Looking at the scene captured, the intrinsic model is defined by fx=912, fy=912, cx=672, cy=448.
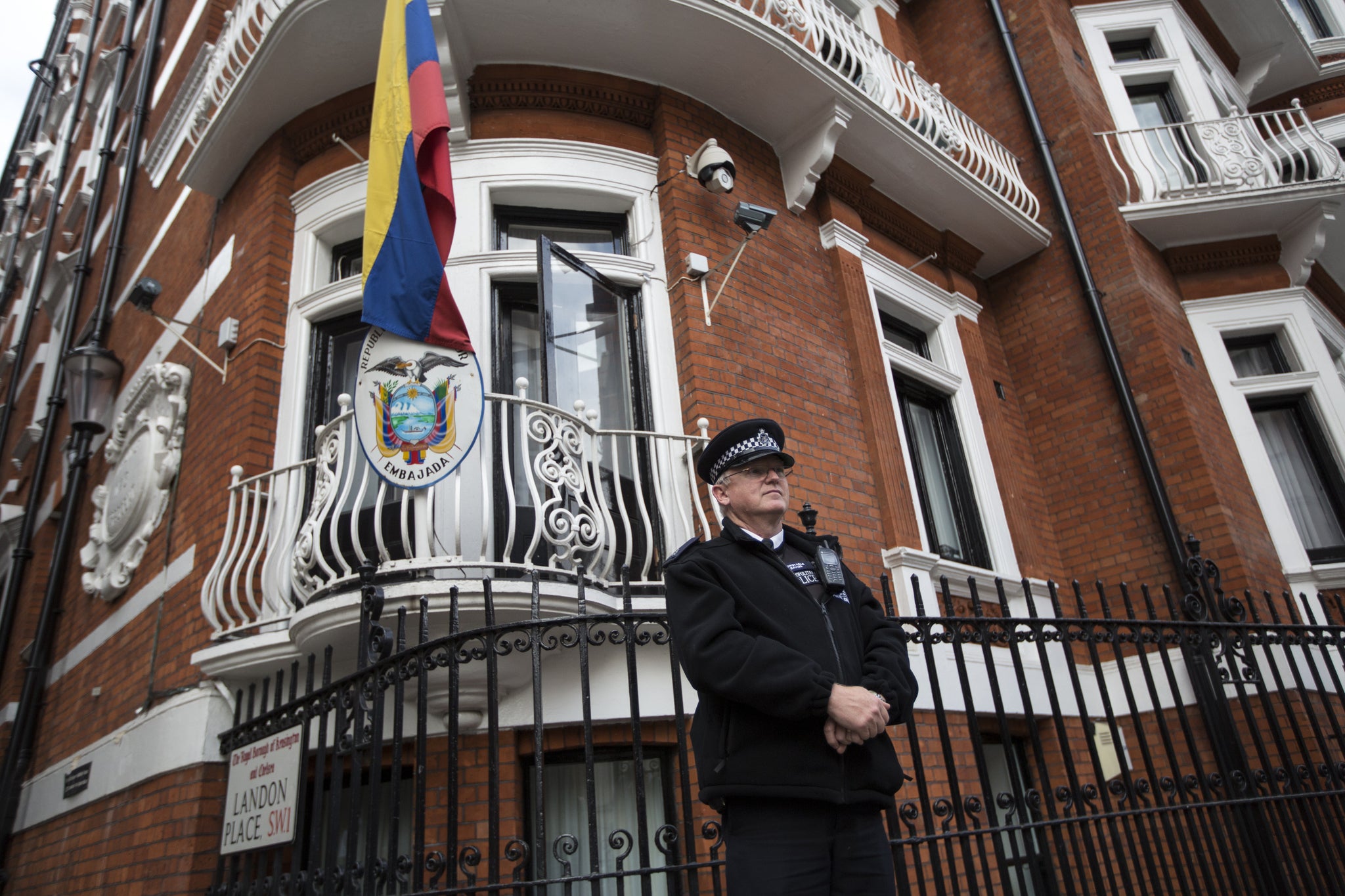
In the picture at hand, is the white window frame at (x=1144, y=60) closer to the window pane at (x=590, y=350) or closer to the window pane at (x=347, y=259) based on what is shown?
the window pane at (x=590, y=350)

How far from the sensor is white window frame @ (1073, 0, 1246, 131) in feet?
33.4

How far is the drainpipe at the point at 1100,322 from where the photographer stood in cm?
749

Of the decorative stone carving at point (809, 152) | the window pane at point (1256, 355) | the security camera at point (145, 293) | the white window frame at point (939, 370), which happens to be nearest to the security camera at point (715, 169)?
the decorative stone carving at point (809, 152)

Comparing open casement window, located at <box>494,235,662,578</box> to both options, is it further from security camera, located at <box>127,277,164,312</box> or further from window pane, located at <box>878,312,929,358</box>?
window pane, located at <box>878,312,929,358</box>

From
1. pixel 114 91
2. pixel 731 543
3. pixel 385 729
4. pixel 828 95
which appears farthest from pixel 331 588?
pixel 114 91

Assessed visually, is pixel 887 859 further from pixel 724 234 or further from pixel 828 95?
pixel 828 95

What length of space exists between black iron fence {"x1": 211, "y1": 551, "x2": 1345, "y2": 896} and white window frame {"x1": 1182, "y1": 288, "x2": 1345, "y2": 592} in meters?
3.08

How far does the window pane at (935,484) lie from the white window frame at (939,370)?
5.5 inches

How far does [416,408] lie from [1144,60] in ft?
33.7

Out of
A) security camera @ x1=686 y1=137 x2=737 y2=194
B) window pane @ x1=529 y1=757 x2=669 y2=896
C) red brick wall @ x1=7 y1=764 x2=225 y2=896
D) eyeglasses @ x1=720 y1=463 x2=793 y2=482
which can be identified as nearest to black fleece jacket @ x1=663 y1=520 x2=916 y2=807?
→ eyeglasses @ x1=720 y1=463 x2=793 y2=482

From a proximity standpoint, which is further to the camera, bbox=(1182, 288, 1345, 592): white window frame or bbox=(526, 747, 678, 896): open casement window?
bbox=(1182, 288, 1345, 592): white window frame

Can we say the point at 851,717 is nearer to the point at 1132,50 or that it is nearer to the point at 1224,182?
the point at 1224,182

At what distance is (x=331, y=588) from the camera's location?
477 cm

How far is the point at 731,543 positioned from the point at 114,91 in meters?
11.8
